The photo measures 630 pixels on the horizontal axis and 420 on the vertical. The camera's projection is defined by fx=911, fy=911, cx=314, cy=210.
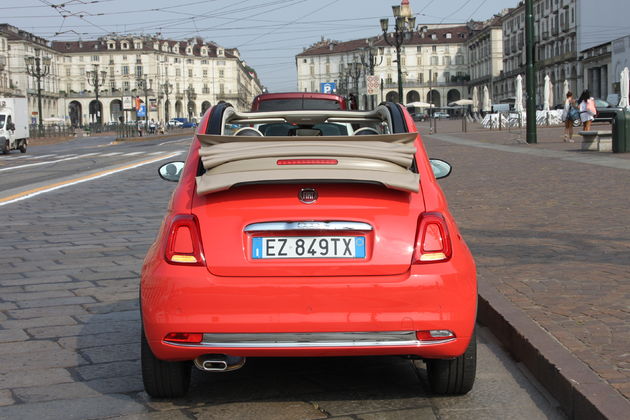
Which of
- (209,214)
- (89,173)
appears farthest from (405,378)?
(89,173)

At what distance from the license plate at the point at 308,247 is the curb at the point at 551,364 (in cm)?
107

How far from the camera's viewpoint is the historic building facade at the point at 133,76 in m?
157

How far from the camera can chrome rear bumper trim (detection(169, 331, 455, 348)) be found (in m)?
3.73

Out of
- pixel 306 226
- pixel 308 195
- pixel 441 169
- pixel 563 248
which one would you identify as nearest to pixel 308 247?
pixel 306 226

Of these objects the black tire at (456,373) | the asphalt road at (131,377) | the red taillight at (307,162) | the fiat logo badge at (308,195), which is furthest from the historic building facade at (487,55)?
the fiat logo badge at (308,195)

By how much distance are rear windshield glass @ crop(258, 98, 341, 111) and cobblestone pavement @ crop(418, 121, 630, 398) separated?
91.7 inches

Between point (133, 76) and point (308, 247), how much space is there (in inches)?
6566

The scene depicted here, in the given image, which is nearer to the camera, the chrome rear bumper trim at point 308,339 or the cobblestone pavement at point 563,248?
the chrome rear bumper trim at point 308,339

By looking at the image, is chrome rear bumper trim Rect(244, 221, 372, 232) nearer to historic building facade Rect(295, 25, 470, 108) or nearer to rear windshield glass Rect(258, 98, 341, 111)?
rear windshield glass Rect(258, 98, 341, 111)

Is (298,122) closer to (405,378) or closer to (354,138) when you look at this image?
(354,138)

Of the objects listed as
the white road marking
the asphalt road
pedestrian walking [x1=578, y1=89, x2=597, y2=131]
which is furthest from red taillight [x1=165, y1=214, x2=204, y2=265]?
pedestrian walking [x1=578, y1=89, x2=597, y2=131]

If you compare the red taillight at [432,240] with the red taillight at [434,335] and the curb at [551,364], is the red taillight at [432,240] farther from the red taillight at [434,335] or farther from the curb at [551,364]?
the curb at [551,364]

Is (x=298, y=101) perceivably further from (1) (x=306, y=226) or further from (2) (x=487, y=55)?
(2) (x=487, y=55)

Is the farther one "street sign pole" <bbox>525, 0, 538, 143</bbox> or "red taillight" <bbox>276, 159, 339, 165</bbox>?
"street sign pole" <bbox>525, 0, 538, 143</bbox>
